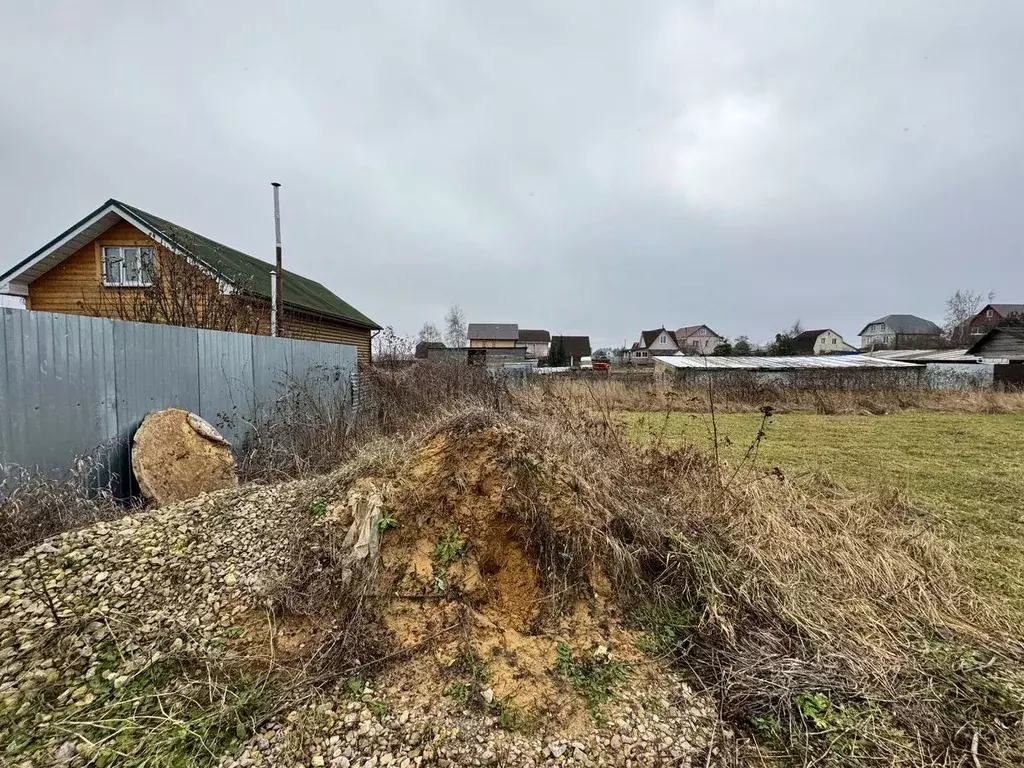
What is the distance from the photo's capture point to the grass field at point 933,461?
3.96 meters

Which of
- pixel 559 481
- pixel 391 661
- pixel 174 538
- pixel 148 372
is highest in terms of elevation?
pixel 148 372

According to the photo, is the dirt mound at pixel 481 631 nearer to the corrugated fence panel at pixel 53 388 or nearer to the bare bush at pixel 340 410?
the corrugated fence panel at pixel 53 388

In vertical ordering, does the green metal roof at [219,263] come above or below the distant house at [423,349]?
above

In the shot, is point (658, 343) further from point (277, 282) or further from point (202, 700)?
point (202, 700)

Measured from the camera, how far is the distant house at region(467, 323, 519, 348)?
60562 millimetres

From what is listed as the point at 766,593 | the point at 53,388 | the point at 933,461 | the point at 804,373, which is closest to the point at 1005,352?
the point at 804,373

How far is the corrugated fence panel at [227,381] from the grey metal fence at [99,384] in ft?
0.05

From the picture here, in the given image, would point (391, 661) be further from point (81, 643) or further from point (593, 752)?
point (81, 643)

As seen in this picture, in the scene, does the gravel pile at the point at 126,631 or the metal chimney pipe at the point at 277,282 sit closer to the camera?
the gravel pile at the point at 126,631

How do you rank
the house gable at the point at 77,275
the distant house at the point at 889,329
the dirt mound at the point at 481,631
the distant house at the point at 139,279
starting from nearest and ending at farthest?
1. the dirt mound at the point at 481,631
2. the distant house at the point at 139,279
3. the house gable at the point at 77,275
4. the distant house at the point at 889,329

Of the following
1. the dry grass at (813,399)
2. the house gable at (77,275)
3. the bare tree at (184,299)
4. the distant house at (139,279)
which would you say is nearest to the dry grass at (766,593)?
the bare tree at (184,299)

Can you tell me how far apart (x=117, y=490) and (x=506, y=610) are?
4.18m

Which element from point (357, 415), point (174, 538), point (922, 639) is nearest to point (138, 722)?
point (174, 538)

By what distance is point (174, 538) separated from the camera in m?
2.65
